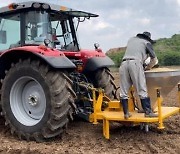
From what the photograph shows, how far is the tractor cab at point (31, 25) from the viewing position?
239 inches

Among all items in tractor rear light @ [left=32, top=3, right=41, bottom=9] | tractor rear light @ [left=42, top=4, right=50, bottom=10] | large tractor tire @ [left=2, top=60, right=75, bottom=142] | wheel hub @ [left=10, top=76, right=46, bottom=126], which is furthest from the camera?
tractor rear light @ [left=42, top=4, right=50, bottom=10]

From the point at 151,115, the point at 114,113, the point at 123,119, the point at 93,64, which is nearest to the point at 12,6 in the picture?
the point at 93,64

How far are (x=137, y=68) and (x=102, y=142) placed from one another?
47.2 inches

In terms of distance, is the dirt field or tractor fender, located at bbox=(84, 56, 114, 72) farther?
tractor fender, located at bbox=(84, 56, 114, 72)

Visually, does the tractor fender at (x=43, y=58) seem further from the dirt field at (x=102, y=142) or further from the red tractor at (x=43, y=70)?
the dirt field at (x=102, y=142)

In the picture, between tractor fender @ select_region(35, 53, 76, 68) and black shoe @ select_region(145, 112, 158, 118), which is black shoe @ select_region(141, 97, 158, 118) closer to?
black shoe @ select_region(145, 112, 158, 118)

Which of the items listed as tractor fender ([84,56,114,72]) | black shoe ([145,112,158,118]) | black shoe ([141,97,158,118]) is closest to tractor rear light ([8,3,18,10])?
tractor fender ([84,56,114,72])

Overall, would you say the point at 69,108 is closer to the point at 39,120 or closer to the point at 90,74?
the point at 39,120

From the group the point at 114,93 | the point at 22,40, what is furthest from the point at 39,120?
the point at 114,93

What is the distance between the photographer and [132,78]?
5539 mm

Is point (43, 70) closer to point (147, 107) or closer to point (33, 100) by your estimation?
point (33, 100)

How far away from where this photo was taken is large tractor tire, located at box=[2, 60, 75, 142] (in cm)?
543

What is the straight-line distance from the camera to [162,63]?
2733cm

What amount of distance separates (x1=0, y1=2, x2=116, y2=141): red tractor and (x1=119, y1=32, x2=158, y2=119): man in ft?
2.41
